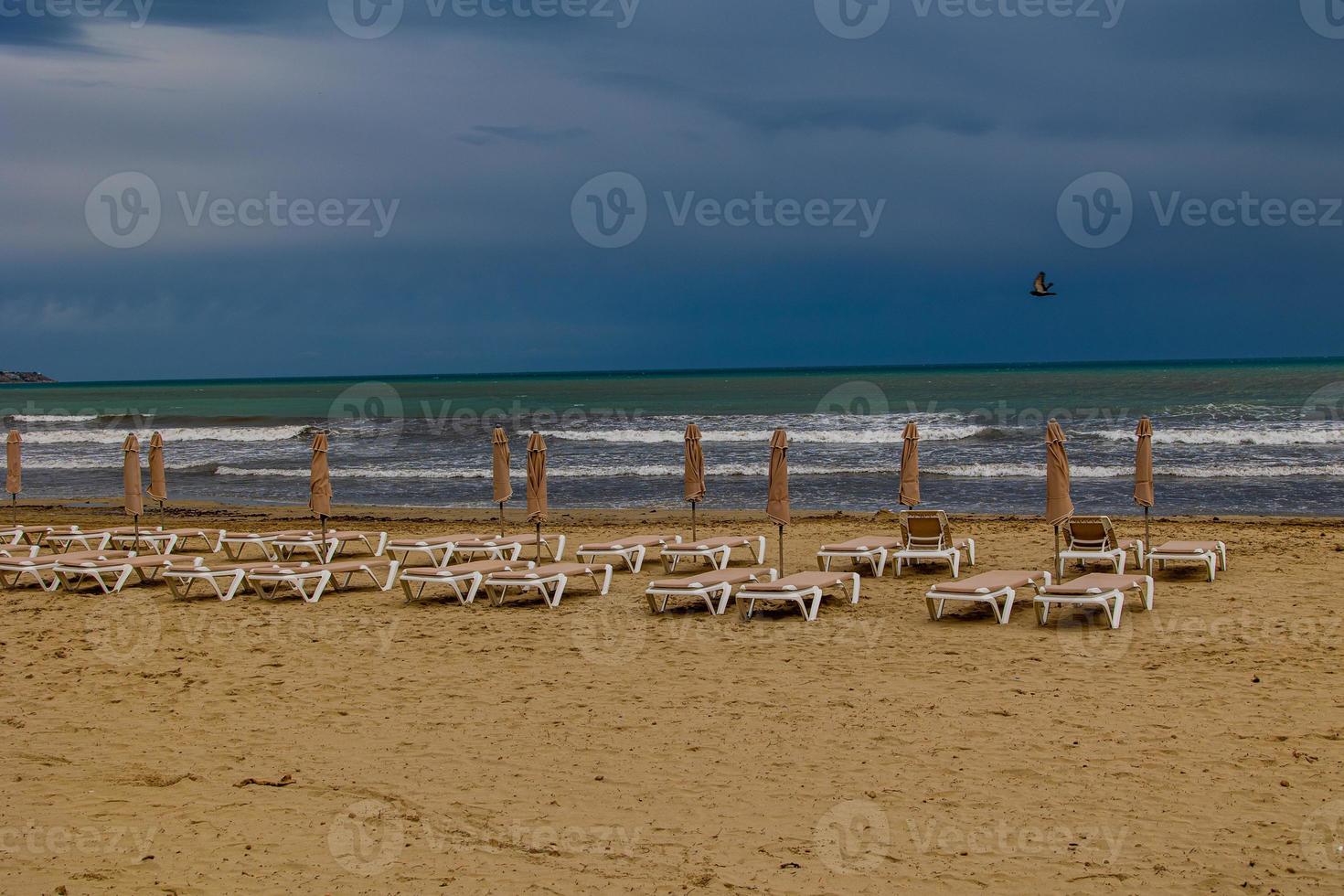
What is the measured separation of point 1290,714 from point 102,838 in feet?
19.8

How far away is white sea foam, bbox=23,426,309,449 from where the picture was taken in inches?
1487

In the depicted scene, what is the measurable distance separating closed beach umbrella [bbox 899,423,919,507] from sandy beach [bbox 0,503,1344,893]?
1.93 meters

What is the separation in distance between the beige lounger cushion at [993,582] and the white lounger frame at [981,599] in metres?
0.02

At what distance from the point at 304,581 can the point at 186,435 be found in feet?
104

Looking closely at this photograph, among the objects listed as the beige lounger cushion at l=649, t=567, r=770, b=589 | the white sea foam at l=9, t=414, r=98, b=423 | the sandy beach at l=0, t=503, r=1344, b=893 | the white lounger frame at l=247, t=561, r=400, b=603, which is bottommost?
the sandy beach at l=0, t=503, r=1344, b=893

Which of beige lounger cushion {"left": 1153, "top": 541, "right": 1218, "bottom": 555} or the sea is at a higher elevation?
the sea

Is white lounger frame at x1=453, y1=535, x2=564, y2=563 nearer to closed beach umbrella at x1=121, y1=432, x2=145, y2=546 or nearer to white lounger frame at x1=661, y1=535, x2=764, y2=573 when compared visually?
white lounger frame at x1=661, y1=535, x2=764, y2=573

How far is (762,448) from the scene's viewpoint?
29547mm

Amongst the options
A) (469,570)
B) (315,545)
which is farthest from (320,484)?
(469,570)

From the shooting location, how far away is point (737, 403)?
53.1 m

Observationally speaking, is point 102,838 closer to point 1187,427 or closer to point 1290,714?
point 1290,714

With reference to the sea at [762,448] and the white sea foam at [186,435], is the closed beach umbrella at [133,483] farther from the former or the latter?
the white sea foam at [186,435]

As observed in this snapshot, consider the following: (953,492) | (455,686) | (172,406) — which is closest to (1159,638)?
(455,686)

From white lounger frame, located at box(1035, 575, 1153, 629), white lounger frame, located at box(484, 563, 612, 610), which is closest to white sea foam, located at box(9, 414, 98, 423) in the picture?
white lounger frame, located at box(484, 563, 612, 610)
